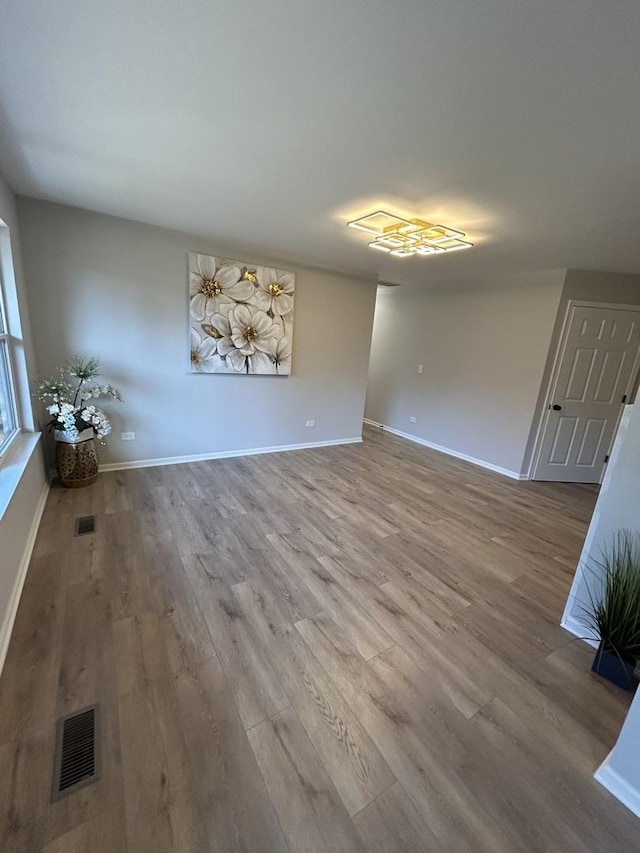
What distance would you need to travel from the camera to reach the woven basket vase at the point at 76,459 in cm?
297

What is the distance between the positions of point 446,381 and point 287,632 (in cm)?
429

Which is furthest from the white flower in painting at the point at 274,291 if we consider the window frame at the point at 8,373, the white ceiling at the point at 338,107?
the window frame at the point at 8,373

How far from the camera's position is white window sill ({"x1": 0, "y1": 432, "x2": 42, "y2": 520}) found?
6.01 ft

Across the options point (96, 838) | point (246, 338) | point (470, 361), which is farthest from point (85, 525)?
point (470, 361)

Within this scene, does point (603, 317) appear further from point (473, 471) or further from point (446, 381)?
point (473, 471)

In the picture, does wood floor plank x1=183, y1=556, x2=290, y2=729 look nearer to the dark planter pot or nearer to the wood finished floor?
the wood finished floor

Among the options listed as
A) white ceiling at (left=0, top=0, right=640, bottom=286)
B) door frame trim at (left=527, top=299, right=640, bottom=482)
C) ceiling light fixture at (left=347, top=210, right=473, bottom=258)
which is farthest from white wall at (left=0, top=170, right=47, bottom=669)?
door frame trim at (left=527, top=299, right=640, bottom=482)

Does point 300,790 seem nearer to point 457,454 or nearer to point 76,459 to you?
point 76,459

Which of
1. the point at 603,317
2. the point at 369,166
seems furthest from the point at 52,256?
the point at 603,317

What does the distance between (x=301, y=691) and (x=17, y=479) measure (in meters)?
1.96

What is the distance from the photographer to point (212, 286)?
3.60 meters

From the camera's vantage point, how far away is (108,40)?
1159 millimetres

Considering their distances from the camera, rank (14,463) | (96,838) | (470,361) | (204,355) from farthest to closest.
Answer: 1. (470,361)
2. (204,355)
3. (14,463)
4. (96,838)

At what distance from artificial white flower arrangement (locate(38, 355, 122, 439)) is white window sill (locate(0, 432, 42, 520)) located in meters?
0.24
